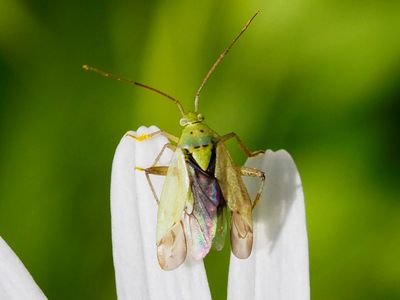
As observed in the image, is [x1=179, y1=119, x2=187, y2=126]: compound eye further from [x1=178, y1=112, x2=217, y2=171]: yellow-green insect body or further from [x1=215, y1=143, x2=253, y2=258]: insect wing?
[x1=215, y1=143, x2=253, y2=258]: insect wing

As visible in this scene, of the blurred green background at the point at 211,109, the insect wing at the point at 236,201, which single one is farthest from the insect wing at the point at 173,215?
the blurred green background at the point at 211,109

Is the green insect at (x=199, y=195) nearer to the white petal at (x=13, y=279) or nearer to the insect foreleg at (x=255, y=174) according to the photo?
the insect foreleg at (x=255, y=174)

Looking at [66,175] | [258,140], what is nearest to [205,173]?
[258,140]

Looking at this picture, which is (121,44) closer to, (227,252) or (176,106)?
(176,106)

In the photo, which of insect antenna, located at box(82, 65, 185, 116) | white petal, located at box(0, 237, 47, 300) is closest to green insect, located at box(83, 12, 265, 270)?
insect antenna, located at box(82, 65, 185, 116)

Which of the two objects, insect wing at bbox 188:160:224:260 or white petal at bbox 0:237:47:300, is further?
insect wing at bbox 188:160:224:260

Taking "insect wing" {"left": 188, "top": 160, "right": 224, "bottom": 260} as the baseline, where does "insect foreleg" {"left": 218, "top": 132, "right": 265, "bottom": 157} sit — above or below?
above

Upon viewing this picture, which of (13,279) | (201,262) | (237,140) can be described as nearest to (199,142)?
(237,140)
